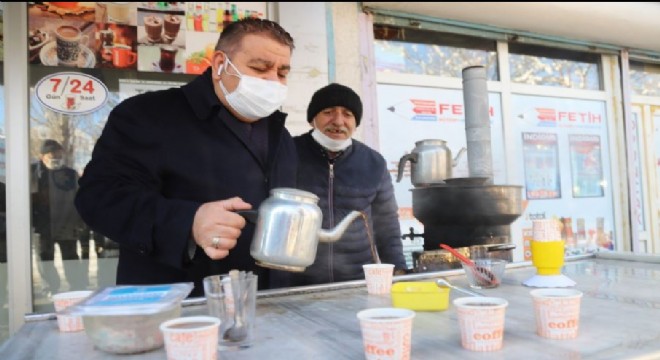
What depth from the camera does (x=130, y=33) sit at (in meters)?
3.09

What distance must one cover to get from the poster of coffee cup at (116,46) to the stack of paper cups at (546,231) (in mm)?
2597

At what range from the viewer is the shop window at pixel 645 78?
5617 millimetres

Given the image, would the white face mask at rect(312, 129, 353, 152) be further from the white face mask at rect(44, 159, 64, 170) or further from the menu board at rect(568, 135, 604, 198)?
the menu board at rect(568, 135, 604, 198)

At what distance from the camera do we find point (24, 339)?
3.76 ft

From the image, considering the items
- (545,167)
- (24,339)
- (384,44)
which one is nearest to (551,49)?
(545,167)

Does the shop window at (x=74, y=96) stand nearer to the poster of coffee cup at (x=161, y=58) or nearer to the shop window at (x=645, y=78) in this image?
the poster of coffee cup at (x=161, y=58)

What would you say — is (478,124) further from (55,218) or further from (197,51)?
(55,218)

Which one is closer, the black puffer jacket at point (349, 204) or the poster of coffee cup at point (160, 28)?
the black puffer jacket at point (349, 204)

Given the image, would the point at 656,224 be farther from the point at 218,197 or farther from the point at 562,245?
the point at 218,197

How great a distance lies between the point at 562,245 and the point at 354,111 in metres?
1.37

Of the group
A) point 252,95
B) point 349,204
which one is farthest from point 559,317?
point 349,204

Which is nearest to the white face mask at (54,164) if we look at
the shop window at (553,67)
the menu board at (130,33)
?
the menu board at (130,33)

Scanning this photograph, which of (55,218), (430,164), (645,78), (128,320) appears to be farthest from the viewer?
(645,78)

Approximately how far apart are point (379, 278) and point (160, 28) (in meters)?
2.43
